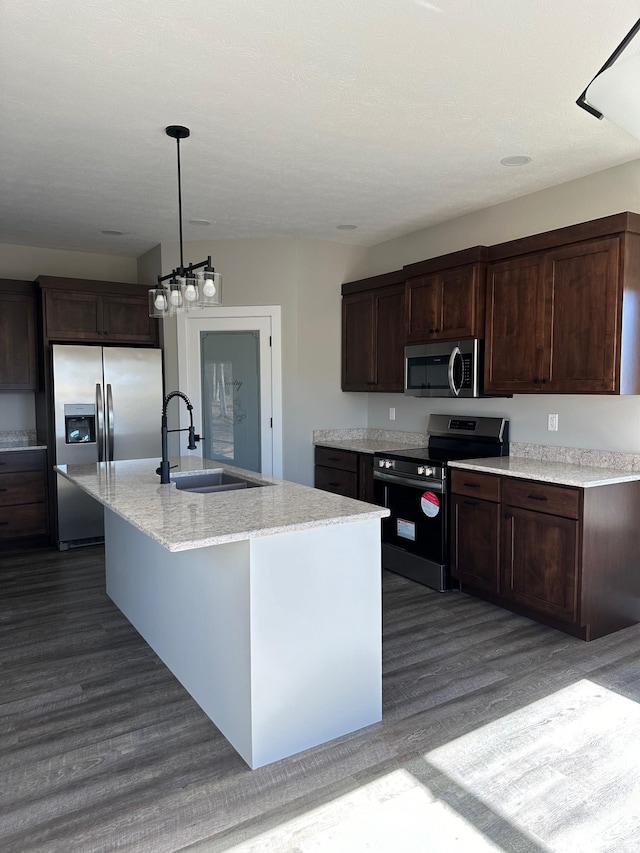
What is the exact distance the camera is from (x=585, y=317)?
3270mm

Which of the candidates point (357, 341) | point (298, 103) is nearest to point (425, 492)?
point (357, 341)

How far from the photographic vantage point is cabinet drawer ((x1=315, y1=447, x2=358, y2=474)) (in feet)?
15.8

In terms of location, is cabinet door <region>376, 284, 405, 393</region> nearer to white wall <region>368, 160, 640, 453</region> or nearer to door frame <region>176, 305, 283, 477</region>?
white wall <region>368, 160, 640, 453</region>

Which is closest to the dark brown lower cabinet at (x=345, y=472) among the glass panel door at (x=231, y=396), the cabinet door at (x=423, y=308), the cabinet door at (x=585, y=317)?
the glass panel door at (x=231, y=396)

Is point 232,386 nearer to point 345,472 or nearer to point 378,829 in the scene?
point 345,472

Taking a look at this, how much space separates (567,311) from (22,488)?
14.6 feet

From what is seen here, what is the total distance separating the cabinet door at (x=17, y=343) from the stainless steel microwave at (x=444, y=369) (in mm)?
3289

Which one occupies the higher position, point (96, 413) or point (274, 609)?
point (96, 413)

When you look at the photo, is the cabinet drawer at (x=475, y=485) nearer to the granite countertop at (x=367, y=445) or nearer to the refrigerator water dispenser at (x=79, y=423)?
the granite countertop at (x=367, y=445)

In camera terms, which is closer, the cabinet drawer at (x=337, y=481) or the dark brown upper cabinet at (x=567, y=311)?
the dark brown upper cabinet at (x=567, y=311)

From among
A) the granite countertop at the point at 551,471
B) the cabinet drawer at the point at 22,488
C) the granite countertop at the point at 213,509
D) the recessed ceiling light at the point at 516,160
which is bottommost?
the cabinet drawer at the point at 22,488

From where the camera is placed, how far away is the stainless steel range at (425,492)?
392 centimetres

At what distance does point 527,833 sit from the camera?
1815 mm

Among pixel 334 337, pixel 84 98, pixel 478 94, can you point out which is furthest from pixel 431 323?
pixel 84 98
